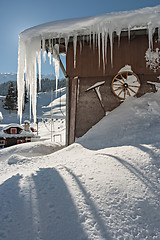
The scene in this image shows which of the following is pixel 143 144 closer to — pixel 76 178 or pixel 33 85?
pixel 76 178

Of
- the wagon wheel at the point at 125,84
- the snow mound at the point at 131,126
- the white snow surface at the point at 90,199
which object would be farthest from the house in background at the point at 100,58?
the white snow surface at the point at 90,199

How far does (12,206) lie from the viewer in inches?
73.7

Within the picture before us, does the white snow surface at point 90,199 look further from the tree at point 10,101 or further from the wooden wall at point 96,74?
the tree at point 10,101

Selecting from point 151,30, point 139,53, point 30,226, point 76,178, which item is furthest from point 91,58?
point 30,226

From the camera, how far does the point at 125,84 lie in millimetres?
5441

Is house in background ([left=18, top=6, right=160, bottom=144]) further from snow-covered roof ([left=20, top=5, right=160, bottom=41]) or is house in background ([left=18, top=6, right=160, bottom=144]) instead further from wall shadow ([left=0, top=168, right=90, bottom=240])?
wall shadow ([left=0, top=168, right=90, bottom=240])

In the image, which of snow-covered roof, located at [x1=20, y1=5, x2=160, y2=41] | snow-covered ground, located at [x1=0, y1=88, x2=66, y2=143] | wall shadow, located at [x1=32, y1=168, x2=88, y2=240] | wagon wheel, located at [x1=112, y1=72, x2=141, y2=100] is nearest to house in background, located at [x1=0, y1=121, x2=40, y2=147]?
snow-covered roof, located at [x1=20, y1=5, x2=160, y2=41]

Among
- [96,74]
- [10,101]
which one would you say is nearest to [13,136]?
[96,74]

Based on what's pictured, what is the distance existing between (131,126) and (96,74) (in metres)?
2.45

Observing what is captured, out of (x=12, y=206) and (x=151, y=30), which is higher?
(x=151, y=30)

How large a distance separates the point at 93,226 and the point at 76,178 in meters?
0.80

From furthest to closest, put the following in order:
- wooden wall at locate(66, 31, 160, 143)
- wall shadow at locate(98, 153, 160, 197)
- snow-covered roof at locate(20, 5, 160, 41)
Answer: wooden wall at locate(66, 31, 160, 143) < snow-covered roof at locate(20, 5, 160, 41) < wall shadow at locate(98, 153, 160, 197)

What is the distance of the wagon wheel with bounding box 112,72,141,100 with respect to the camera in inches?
213

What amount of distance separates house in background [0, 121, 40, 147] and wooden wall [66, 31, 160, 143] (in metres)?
6.79
